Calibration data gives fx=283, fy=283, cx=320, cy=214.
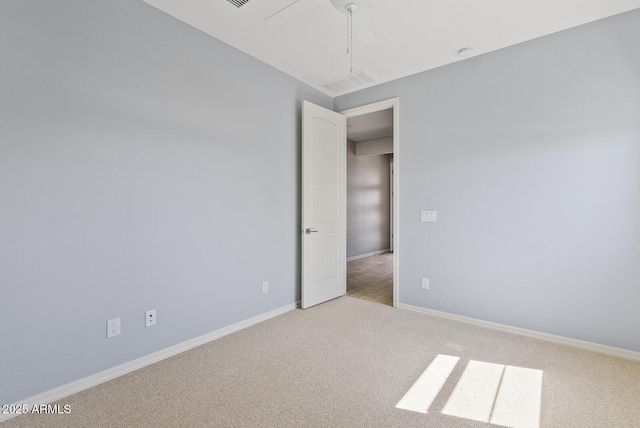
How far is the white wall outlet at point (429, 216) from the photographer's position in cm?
312

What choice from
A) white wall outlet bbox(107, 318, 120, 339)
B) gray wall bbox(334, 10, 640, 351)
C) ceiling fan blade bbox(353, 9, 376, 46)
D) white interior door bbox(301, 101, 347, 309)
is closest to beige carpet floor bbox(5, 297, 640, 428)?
white wall outlet bbox(107, 318, 120, 339)

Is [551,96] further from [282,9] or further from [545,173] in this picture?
[282,9]

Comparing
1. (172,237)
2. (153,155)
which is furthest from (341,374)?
(153,155)

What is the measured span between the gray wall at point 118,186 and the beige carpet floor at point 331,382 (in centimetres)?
31

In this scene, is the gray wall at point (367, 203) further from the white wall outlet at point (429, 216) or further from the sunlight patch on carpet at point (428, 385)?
the sunlight patch on carpet at point (428, 385)

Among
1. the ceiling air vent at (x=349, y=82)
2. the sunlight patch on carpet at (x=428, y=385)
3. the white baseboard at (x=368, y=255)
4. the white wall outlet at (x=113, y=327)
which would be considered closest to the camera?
the sunlight patch on carpet at (x=428, y=385)

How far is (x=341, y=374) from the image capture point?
2.00 m

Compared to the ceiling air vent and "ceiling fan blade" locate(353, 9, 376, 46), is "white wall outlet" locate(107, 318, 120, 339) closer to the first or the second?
"ceiling fan blade" locate(353, 9, 376, 46)

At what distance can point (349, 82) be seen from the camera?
129 inches

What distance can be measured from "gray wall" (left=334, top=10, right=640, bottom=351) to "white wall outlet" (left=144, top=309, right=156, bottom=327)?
2.54 m

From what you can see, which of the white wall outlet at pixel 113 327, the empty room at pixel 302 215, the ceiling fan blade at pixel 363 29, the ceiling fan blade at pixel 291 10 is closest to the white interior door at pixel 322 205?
the empty room at pixel 302 215

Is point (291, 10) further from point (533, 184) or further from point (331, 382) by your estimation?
point (331, 382)

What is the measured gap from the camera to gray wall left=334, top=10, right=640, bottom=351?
225 cm

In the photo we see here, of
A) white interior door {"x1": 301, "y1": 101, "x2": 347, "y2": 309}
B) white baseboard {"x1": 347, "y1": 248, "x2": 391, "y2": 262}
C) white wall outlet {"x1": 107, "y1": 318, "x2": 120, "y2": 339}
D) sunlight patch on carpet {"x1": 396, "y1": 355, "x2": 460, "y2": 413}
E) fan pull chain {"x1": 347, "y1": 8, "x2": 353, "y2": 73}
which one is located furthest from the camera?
white baseboard {"x1": 347, "y1": 248, "x2": 391, "y2": 262}
